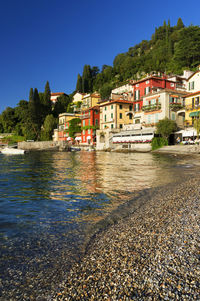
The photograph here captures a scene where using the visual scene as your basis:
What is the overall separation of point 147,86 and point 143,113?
283 inches

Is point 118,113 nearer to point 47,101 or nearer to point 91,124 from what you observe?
point 91,124

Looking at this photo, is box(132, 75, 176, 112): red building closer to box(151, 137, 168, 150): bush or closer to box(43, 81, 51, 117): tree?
box(151, 137, 168, 150): bush

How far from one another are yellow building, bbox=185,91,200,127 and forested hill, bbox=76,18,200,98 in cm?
2614

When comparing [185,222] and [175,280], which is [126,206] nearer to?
[185,222]

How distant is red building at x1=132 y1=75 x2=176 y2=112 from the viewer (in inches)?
1875

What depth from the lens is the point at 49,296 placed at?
2.81 m

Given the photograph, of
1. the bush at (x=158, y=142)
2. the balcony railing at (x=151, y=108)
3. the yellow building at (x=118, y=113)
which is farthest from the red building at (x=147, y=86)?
the bush at (x=158, y=142)

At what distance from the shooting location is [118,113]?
53.0 meters

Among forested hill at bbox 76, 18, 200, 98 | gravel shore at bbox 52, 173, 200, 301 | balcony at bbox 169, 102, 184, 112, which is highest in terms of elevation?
forested hill at bbox 76, 18, 200, 98

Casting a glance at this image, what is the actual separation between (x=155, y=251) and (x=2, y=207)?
19.2ft

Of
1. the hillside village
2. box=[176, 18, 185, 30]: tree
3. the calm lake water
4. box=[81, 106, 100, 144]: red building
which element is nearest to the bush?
the hillside village

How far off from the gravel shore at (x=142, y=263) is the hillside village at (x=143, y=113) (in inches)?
1357

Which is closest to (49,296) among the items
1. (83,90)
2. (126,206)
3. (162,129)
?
(126,206)

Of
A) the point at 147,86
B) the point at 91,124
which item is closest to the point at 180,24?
the point at 147,86
